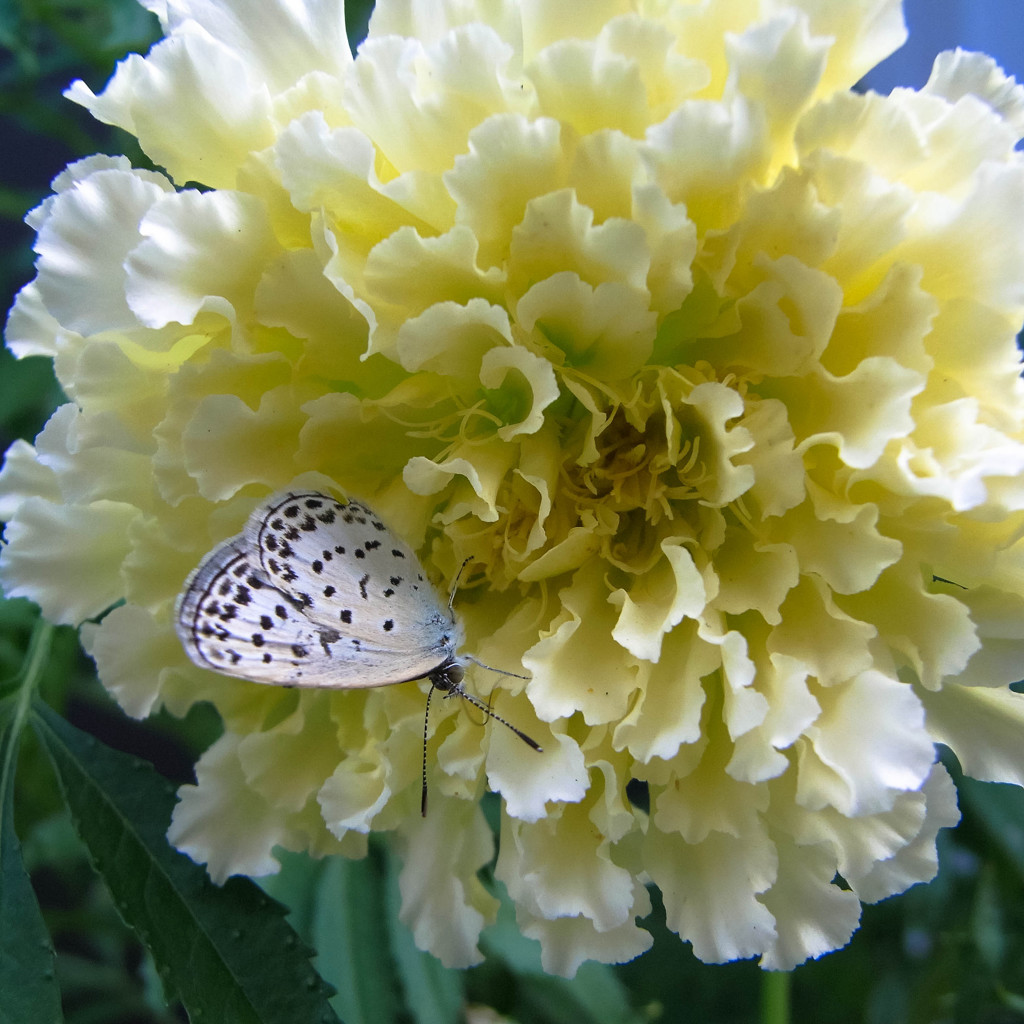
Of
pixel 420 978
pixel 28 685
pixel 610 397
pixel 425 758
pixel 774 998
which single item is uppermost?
pixel 610 397

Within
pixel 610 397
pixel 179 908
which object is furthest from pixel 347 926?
pixel 610 397

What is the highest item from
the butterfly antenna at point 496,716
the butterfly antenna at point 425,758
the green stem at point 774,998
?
the butterfly antenna at point 496,716

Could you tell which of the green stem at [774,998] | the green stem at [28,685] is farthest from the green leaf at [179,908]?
the green stem at [774,998]

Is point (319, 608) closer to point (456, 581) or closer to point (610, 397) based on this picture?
point (456, 581)

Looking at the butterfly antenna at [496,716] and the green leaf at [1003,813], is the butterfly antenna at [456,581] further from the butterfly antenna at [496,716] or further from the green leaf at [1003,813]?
the green leaf at [1003,813]

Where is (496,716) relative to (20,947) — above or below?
above

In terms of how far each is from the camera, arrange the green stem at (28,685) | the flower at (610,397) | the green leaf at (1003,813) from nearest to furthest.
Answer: the flower at (610,397) → the green stem at (28,685) → the green leaf at (1003,813)

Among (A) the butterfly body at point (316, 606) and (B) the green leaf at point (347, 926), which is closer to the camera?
(A) the butterfly body at point (316, 606)
